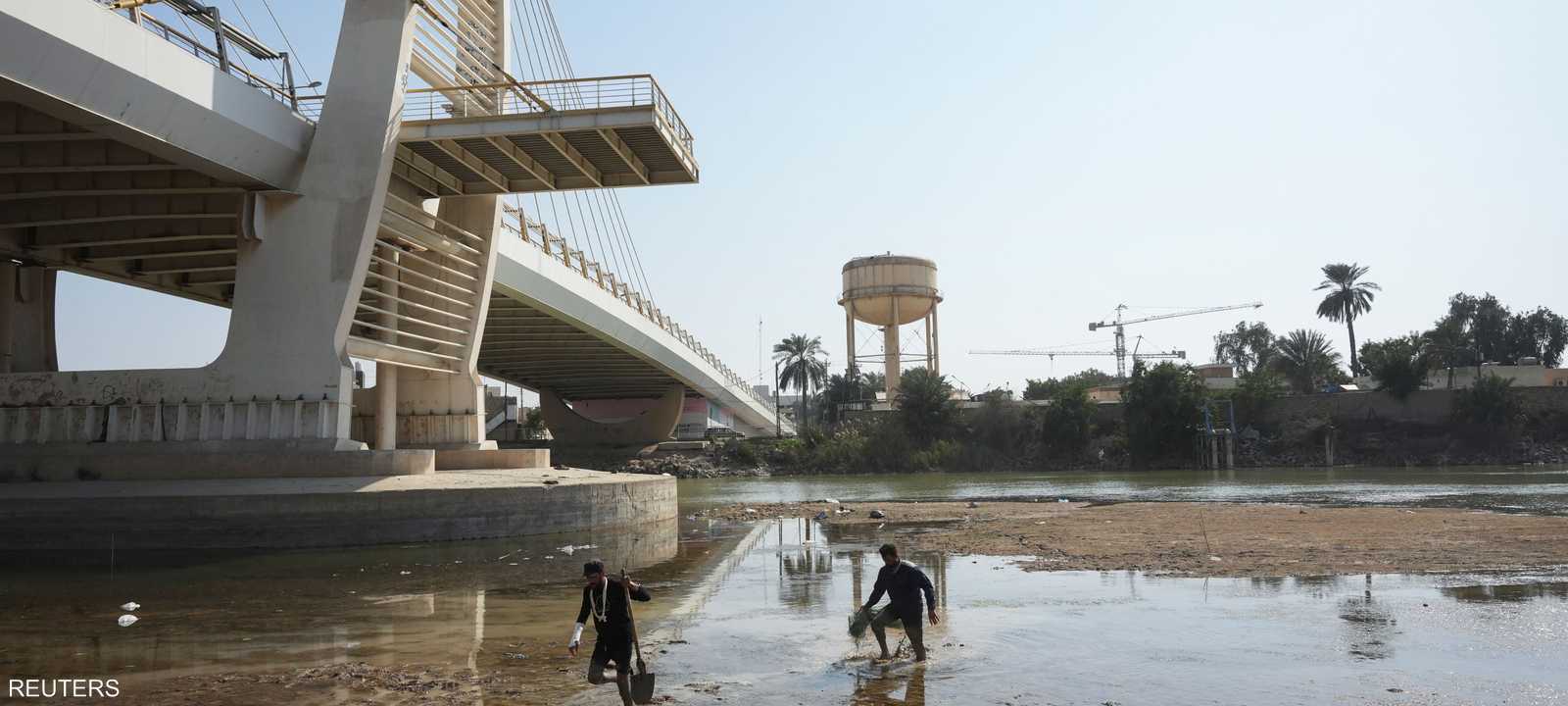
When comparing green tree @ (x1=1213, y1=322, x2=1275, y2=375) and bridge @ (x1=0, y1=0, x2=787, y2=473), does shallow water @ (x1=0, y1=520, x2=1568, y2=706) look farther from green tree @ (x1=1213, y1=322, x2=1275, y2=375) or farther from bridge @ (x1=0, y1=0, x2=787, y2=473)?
green tree @ (x1=1213, y1=322, x2=1275, y2=375)

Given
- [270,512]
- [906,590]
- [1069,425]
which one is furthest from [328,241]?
[1069,425]

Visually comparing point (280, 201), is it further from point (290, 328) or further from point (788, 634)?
point (788, 634)

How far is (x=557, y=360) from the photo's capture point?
6172 cm

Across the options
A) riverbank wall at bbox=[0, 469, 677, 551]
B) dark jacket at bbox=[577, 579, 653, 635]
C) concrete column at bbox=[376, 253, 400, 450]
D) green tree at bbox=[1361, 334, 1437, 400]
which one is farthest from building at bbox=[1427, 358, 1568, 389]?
dark jacket at bbox=[577, 579, 653, 635]

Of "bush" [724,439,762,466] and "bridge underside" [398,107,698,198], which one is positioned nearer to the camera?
"bridge underside" [398,107,698,198]

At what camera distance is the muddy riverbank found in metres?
15.3

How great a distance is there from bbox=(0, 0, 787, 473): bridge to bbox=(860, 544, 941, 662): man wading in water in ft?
53.2

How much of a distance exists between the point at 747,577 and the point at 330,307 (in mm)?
12969

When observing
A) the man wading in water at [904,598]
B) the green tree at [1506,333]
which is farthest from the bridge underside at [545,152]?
the green tree at [1506,333]

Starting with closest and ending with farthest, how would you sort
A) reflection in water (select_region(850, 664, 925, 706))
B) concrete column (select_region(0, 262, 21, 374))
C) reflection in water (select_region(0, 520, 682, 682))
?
reflection in water (select_region(850, 664, 925, 706)) → reflection in water (select_region(0, 520, 682, 682)) → concrete column (select_region(0, 262, 21, 374))

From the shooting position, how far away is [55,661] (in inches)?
402

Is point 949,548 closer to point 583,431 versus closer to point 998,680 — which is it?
point 998,680

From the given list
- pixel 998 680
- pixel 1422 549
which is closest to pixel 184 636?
pixel 998 680

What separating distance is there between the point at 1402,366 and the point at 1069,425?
18.9 metres
